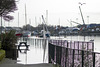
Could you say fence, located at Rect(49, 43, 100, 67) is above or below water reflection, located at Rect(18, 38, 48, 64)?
above

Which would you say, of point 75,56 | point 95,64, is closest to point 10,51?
point 75,56

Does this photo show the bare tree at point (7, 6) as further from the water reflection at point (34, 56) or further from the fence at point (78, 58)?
the fence at point (78, 58)

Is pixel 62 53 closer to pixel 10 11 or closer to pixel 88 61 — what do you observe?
pixel 88 61

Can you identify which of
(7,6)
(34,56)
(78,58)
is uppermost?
(7,6)

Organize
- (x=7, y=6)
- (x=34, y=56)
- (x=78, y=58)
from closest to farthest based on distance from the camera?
(x=78, y=58), (x=7, y=6), (x=34, y=56)

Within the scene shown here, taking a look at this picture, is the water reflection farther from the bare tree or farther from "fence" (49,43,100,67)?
"fence" (49,43,100,67)

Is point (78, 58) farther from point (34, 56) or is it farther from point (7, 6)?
point (34, 56)

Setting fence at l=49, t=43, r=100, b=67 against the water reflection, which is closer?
fence at l=49, t=43, r=100, b=67

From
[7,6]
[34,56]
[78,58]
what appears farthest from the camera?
[34,56]

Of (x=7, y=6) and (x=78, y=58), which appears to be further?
(x=7, y=6)

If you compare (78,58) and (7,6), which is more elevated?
(7,6)

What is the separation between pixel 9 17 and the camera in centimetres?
1920

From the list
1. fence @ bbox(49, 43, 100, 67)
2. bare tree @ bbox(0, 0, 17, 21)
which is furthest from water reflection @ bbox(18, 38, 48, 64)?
fence @ bbox(49, 43, 100, 67)

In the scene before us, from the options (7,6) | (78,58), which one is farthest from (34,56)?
(78,58)
